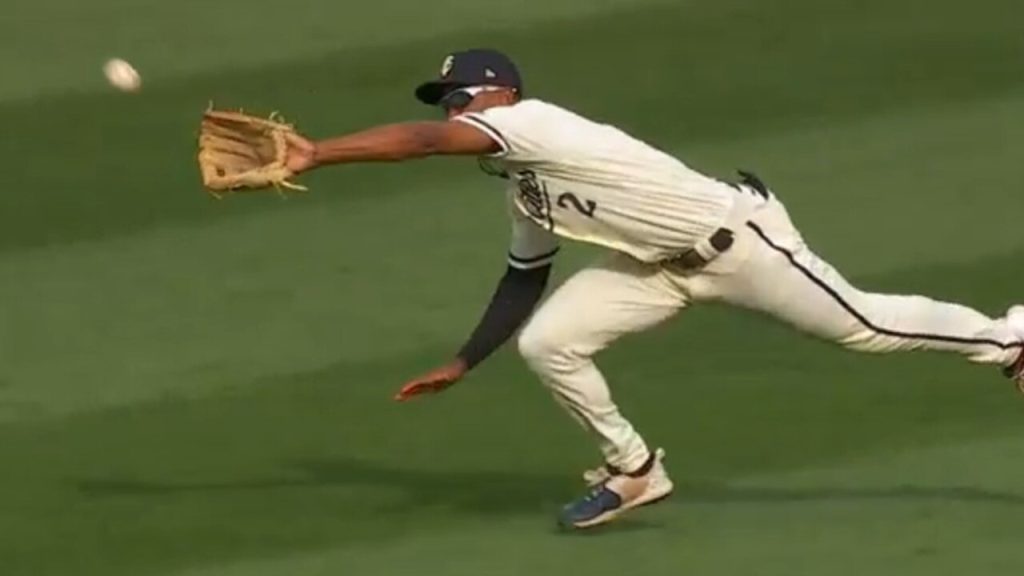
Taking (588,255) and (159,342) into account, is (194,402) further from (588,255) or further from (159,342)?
(588,255)

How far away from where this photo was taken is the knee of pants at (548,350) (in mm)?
8922

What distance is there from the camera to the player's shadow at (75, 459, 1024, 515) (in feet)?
30.4

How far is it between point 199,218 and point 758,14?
370 centimetres

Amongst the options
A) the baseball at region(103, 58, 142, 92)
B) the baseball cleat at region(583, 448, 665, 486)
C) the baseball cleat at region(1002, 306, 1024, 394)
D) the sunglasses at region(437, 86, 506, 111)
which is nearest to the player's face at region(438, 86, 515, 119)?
the sunglasses at region(437, 86, 506, 111)

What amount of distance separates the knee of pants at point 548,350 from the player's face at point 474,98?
0.68 m

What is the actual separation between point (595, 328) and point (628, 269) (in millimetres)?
213

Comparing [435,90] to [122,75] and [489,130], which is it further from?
[122,75]

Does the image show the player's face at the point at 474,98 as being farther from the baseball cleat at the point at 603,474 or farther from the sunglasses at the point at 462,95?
the baseball cleat at the point at 603,474

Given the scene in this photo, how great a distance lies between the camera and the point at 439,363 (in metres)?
10.7

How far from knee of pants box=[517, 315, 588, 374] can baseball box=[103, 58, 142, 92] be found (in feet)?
15.0

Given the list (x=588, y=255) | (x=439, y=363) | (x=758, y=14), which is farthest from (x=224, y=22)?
(x=439, y=363)

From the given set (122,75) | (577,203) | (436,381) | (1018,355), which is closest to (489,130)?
(577,203)

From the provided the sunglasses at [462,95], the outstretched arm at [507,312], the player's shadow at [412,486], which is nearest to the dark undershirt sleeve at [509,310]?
the outstretched arm at [507,312]

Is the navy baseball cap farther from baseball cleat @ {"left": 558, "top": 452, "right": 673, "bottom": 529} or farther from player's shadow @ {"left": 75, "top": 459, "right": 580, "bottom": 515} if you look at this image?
player's shadow @ {"left": 75, "top": 459, "right": 580, "bottom": 515}
